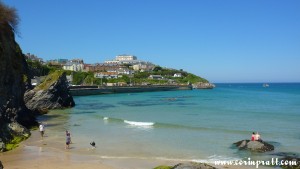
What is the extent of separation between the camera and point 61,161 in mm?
18516

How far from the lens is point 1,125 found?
74.7 ft

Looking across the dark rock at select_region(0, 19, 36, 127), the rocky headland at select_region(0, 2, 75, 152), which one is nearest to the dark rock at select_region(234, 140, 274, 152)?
the rocky headland at select_region(0, 2, 75, 152)

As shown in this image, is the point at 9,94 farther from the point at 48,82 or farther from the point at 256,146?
the point at 48,82

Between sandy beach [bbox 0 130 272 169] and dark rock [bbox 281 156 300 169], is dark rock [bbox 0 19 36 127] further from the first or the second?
dark rock [bbox 281 156 300 169]

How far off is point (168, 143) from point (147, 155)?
13.3 ft

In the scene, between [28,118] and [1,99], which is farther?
[28,118]

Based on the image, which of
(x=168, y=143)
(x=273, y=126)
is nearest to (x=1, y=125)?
A: (x=168, y=143)

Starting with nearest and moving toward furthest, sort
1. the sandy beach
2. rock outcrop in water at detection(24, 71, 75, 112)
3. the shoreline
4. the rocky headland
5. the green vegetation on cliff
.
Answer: the sandy beach, the rocky headland, rock outcrop in water at detection(24, 71, 75, 112), the green vegetation on cliff, the shoreline

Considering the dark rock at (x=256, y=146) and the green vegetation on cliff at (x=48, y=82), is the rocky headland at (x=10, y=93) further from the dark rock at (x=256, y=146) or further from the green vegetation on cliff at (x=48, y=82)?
the green vegetation on cliff at (x=48, y=82)

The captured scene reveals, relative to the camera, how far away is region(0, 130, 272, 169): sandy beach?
56.9 feet

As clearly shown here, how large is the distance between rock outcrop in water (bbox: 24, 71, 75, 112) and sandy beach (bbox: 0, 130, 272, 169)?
28962 millimetres

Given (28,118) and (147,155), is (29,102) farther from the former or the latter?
(147,155)

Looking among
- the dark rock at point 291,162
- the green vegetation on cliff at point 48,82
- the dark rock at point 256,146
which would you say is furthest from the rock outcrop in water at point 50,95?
the dark rock at point 291,162

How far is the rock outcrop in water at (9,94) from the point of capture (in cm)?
2377
